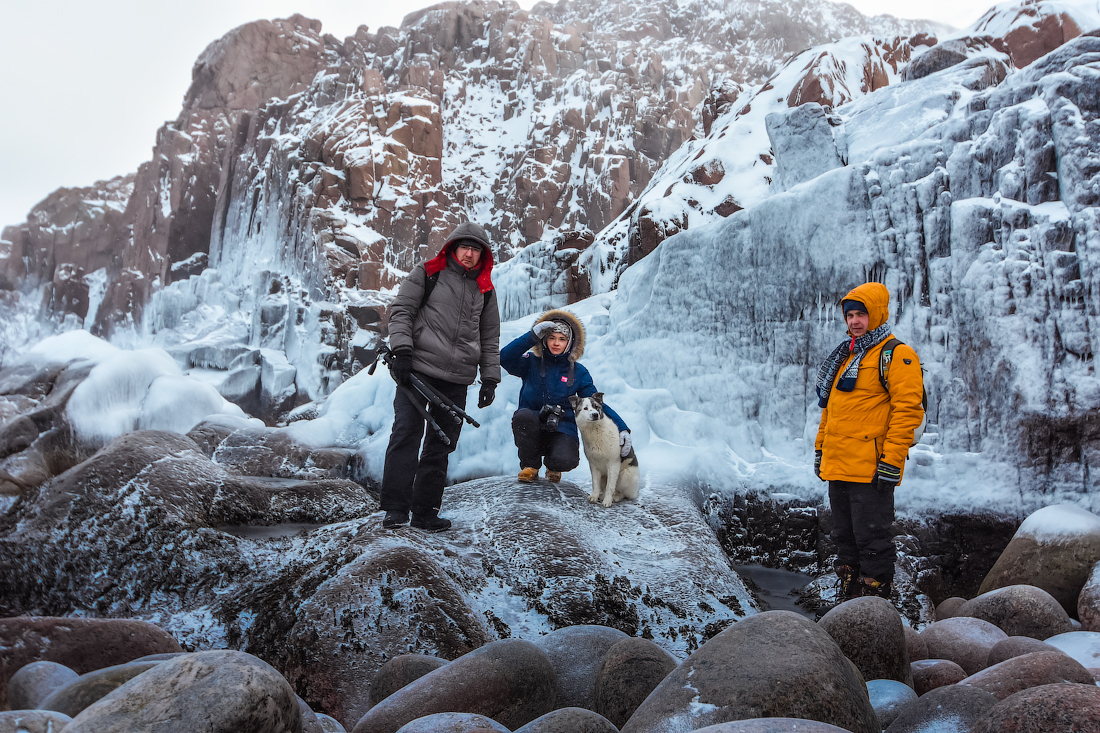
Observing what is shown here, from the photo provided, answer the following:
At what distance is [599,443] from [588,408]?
0.84 feet

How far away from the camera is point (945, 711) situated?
157cm

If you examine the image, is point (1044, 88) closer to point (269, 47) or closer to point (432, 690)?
point (432, 690)

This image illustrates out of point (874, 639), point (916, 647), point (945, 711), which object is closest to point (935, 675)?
point (916, 647)

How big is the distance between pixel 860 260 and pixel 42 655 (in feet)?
20.1

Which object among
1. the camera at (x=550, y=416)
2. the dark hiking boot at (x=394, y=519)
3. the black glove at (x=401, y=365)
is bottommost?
the dark hiking boot at (x=394, y=519)

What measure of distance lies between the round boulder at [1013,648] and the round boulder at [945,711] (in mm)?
878

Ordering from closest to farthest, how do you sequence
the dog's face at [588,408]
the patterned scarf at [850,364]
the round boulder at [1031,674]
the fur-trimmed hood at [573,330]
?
the round boulder at [1031,674], the patterned scarf at [850,364], the dog's face at [588,408], the fur-trimmed hood at [573,330]

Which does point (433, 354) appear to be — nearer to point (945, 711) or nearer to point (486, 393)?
point (486, 393)

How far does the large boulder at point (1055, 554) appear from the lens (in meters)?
3.38

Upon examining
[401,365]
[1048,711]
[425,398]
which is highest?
[401,365]

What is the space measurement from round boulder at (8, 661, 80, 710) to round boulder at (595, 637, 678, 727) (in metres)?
1.73

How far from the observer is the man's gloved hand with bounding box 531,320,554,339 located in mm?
4156

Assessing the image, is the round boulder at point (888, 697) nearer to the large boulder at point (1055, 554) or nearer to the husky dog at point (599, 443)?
the large boulder at point (1055, 554)

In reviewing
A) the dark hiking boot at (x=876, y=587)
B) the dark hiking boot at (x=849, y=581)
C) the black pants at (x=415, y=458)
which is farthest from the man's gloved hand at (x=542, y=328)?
the dark hiking boot at (x=876, y=587)
